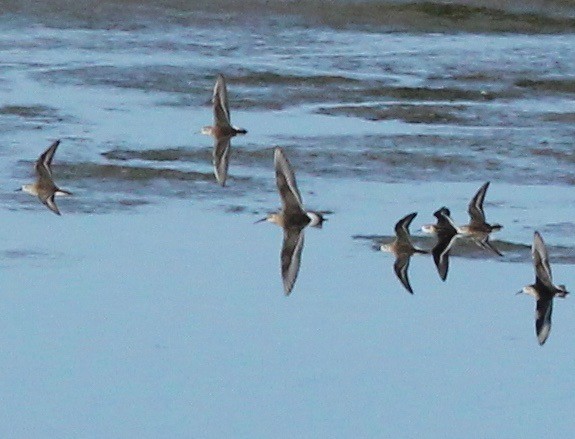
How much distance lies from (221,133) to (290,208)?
6.98 ft

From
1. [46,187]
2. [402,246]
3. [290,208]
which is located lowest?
[46,187]

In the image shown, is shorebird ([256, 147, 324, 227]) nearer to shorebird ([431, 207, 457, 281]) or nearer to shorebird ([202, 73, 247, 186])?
shorebird ([431, 207, 457, 281])

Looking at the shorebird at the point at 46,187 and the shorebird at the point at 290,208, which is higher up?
the shorebird at the point at 290,208

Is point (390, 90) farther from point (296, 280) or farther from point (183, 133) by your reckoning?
point (296, 280)

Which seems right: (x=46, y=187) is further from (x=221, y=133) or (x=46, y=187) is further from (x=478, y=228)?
(x=478, y=228)

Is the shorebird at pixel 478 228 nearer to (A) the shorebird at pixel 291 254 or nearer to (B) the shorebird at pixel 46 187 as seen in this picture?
(A) the shorebird at pixel 291 254

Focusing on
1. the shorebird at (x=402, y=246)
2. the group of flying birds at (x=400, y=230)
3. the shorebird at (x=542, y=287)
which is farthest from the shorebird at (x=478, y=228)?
the shorebird at (x=542, y=287)

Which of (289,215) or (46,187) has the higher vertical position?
(289,215)

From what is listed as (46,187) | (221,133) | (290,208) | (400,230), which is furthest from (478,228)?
(221,133)

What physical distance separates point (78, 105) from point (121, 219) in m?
3.68

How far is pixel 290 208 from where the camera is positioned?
1094cm

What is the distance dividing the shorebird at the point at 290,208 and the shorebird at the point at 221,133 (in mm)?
1775

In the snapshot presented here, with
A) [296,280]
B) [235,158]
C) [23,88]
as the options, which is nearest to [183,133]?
[235,158]

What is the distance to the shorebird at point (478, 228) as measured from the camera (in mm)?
10906
